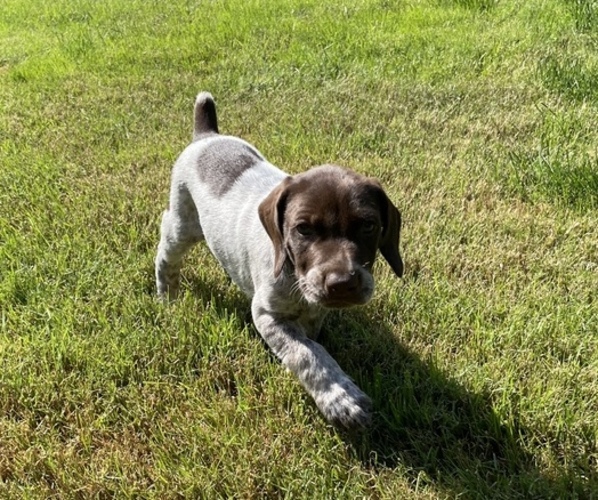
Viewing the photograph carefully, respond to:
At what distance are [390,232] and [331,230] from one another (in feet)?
Answer: 1.18

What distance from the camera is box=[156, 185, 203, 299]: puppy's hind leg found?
12.1ft

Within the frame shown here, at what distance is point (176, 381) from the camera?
3.07 meters

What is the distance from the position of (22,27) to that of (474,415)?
9306 millimetres

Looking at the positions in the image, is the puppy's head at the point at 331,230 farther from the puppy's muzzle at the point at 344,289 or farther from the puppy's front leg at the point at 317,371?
the puppy's front leg at the point at 317,371

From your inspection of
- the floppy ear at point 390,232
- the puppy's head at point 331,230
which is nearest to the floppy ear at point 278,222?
the puppy's head at point 331,230

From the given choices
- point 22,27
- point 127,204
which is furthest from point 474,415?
point 22,27

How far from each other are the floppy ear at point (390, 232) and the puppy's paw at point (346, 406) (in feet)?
1.99

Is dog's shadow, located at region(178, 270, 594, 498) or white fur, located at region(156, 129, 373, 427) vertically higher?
white fur, located at region(156, 129, 373, 427)

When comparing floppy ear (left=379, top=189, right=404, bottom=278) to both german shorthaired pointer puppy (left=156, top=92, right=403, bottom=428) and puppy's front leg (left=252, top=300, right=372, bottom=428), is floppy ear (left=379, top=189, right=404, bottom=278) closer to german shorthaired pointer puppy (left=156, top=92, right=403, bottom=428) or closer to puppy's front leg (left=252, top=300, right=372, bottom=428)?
german shorthaired pointer puppy (left=156, top=92, right=403, bottom=428)

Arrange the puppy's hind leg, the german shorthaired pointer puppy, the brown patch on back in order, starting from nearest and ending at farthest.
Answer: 1. the german shorthaired pointer puppy
2. the brown patch on back
3. the puppy's hind leg

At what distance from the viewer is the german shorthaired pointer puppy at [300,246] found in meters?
2.53

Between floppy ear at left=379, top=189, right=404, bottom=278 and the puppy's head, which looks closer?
the puppy's head

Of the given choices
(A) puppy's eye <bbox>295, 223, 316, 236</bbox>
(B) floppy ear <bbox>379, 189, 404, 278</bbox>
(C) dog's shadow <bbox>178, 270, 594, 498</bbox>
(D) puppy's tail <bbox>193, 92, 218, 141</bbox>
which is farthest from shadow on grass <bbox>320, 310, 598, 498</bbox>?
(D) puppy's tail <bbox>193, 92, 218, 141</bbox>

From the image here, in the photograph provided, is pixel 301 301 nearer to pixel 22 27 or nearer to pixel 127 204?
pixel 127 204
